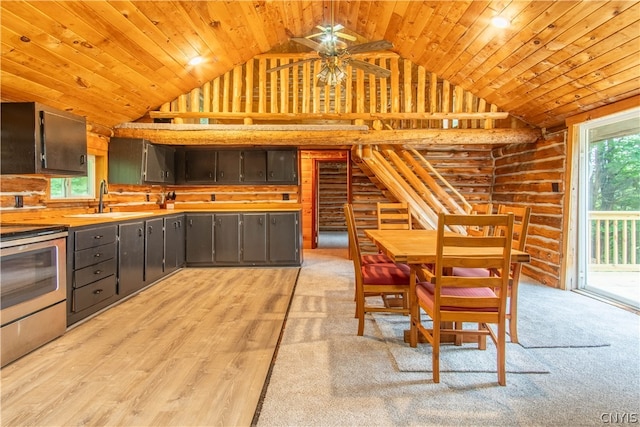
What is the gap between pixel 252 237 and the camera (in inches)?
220

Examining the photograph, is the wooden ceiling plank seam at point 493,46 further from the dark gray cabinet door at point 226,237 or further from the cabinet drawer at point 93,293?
the cabinet drawer at point 93,293

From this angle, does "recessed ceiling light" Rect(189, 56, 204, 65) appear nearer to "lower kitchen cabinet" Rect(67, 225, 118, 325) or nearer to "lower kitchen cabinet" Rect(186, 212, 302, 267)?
"lower kitchen cabinet" Rect(186, 212, 302, 267)

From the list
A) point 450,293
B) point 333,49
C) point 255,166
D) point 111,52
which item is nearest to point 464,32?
point 333,49

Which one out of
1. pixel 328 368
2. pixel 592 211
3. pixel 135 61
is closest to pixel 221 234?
pixel 135 61

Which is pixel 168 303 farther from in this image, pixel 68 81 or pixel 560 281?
pixel 560 281

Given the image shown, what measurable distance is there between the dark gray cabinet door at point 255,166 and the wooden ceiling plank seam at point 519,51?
11.5 ft

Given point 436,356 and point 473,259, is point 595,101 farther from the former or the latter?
point 436,356

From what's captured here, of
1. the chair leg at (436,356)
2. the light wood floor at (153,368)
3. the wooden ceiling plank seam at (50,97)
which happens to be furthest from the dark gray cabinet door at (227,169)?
the chair leg at (436,356)

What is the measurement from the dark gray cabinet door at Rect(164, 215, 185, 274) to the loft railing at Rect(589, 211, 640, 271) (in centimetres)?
600

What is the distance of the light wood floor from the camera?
1.85 metres

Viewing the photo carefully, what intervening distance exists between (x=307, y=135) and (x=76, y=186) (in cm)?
319

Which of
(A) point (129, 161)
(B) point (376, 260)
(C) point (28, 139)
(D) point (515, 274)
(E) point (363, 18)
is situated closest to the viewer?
(D) point (515, 274)

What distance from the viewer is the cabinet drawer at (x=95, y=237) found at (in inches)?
122

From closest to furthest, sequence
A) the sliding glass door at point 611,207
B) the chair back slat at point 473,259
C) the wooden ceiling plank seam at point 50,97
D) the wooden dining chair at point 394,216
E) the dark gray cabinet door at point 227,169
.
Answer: the chair back slat at point 473,259
the wooden ceiling plank seam at point 50,97
the sliding glass door at point 611,207
the wooden dining chair at point 394,216
the dark gray cabinet door at point 227,169
